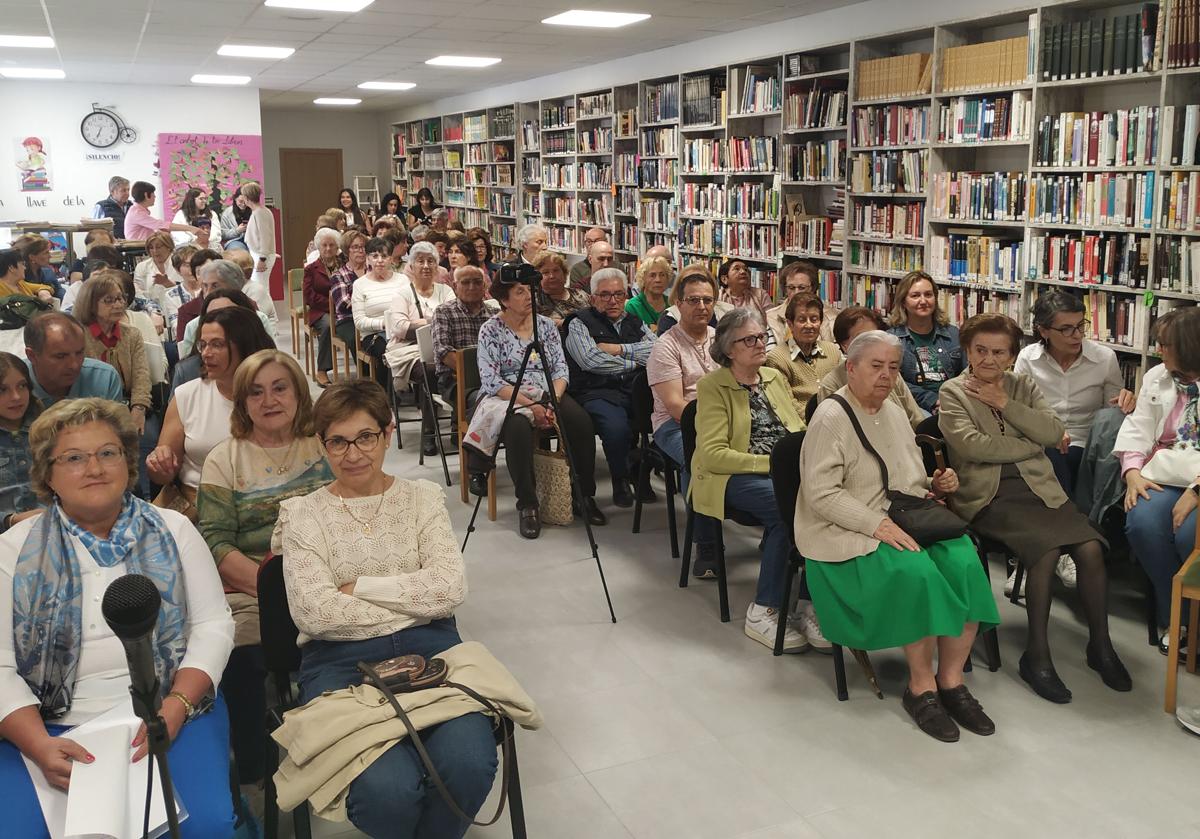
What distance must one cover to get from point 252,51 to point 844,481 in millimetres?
8387

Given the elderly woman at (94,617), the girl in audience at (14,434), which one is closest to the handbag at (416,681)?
the elderly woman at (94,617)

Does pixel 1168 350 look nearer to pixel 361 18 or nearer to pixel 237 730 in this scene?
pixel 237 730

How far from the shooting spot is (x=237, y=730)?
8.50 ft

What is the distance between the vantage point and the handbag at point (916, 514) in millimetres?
3123

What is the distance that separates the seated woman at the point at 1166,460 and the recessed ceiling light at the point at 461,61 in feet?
25.7

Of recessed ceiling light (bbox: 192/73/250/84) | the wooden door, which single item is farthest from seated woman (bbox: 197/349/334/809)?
the wooden door

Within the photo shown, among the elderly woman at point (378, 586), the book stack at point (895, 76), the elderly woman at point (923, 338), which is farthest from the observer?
the book stack at point (895, 76)

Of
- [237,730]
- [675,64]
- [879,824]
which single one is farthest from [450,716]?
[675,64]

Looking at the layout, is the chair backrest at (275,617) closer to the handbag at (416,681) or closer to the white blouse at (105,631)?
the white blouse at (105,631)

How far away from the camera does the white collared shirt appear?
417 centimetres

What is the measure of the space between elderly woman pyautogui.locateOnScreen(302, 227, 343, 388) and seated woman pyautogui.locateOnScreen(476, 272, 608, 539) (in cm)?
332

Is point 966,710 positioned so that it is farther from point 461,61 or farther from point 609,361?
point 461,61

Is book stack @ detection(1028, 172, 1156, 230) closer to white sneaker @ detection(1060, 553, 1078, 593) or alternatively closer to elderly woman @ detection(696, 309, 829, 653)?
white sneaker @ detection(1060, 553, 1078, 593)

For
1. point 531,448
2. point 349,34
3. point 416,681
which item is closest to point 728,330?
point 531,448
